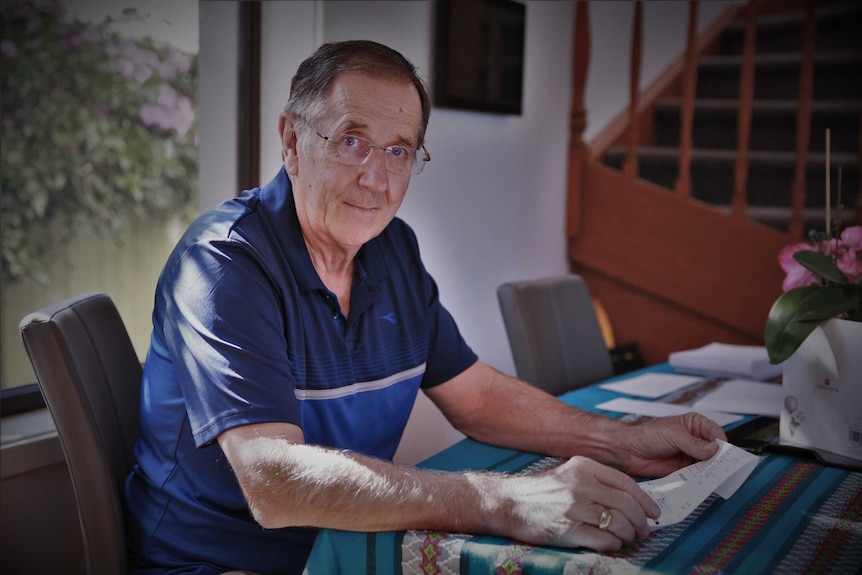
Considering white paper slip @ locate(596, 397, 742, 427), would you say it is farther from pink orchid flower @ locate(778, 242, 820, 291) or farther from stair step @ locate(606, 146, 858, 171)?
stair step @ locate(606, 146, 858, 171)

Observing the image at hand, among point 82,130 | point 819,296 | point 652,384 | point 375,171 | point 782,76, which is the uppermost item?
point 782,76

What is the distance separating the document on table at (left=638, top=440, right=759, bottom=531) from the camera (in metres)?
0.99

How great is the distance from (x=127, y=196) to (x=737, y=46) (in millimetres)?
3598

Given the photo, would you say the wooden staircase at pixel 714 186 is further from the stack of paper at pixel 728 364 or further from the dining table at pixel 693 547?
the dining table at pixel 693 547

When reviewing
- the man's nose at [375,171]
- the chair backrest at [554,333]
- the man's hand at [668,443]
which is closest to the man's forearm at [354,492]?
the man's hand at [668,443]

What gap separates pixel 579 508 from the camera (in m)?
0.89

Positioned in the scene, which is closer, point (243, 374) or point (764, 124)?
point (243, 374)

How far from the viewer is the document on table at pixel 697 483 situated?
99 centimetres

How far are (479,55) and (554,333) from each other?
1.17 meters

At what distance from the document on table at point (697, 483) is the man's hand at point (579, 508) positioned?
2.0 inches

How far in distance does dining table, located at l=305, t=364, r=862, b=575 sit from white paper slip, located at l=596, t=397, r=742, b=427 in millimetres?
383

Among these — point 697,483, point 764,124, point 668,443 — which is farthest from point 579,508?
point 764,124

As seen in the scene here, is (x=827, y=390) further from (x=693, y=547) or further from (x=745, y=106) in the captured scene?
(x=745, y=106)

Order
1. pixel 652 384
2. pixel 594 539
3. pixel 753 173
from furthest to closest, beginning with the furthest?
pixel 753 173 → pixel 652 384 → pixel 594 539
